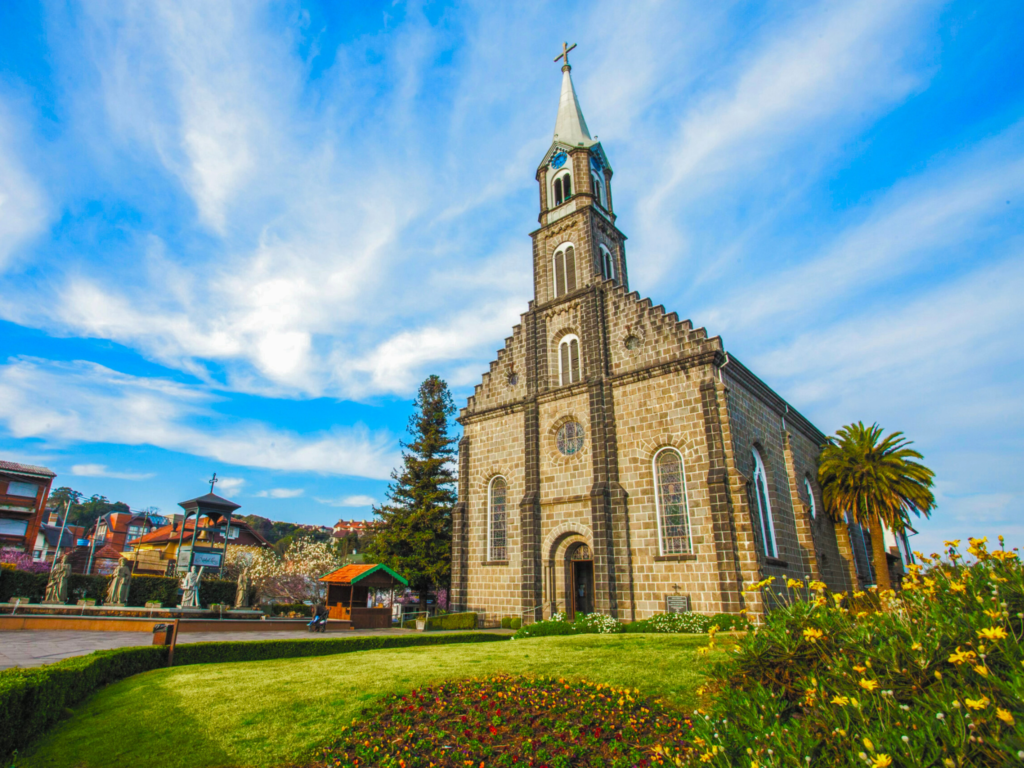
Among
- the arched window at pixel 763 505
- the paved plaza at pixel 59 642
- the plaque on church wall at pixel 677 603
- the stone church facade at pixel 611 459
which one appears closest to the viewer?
the paved plaza at pixel 59 642

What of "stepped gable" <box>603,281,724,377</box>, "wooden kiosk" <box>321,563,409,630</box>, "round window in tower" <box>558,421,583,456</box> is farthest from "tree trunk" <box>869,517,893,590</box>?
"wooden kiosk" <box>321,563,409,630</box>

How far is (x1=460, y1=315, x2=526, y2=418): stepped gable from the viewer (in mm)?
29734

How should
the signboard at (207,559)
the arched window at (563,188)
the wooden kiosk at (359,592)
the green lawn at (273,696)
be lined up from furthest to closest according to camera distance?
the arched window at (563,188), the signboard at (207,559), the wooden kiosk at (359,592), the green lawn at (273,696)

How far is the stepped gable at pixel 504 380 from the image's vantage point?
29734mm

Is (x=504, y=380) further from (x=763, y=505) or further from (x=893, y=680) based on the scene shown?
(x=893, y=680)

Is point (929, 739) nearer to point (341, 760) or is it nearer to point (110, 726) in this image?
point (341, 760)

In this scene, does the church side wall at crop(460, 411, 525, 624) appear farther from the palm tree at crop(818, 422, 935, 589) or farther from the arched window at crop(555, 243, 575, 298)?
the palm tree at crop(818, 422, 935, 589)

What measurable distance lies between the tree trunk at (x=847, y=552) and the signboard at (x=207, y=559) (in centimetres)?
3508

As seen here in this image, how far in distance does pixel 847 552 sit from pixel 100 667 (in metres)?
34.2

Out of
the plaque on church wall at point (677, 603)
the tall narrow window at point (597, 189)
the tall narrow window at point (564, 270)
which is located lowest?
the plaque on church wall at point (677, 603)

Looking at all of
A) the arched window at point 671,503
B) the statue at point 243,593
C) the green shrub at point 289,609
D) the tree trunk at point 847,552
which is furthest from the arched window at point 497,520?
the tree trunk at point 847,552

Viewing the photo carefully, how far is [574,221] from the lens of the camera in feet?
99.4

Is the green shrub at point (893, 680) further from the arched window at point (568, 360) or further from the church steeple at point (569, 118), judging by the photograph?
the church steeple at point (569, 118)

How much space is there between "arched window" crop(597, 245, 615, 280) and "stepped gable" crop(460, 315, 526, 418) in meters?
5.54
